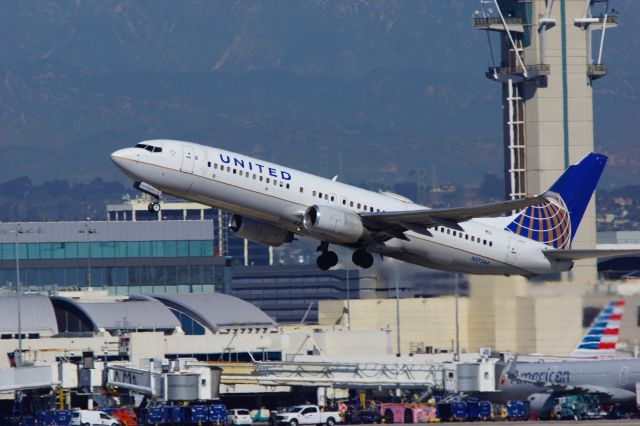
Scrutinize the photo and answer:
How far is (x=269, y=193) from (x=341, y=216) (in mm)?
3442

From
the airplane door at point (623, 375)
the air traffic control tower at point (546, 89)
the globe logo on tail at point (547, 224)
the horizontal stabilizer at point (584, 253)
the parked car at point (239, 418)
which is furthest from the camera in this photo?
the air traffic control tower at point (546, 89)

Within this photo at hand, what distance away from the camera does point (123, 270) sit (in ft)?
577

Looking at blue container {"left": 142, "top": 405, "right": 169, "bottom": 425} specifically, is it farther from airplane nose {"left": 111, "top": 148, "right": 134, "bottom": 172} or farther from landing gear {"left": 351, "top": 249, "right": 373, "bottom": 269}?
airplane nose {"left": 111, "top": 148, "right": 134, "bottom": 172}

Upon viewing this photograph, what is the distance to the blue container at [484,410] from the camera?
81438mm

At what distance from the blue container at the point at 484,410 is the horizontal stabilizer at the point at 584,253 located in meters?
10.9

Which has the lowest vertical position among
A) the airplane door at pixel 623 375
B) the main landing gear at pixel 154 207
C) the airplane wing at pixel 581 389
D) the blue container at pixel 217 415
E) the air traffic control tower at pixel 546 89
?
the blue container at pixel 217 415

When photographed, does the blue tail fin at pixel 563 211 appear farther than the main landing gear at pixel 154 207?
Yes

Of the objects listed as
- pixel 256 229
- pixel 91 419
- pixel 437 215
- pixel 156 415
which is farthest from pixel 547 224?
pixel 91 419

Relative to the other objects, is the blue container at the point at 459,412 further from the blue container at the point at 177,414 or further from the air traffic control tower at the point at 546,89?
the air traffic control tower at the point at 546,89

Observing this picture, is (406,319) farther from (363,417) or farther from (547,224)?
(547,224)

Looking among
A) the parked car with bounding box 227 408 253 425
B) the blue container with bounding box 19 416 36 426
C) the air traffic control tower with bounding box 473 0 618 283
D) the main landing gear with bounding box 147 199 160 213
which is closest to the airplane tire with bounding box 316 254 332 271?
the main landing gear with bounding box 147 199 160 213

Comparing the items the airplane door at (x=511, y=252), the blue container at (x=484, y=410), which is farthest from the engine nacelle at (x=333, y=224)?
the blue container at (x=484, y=410)

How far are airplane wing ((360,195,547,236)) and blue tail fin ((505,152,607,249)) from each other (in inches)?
317

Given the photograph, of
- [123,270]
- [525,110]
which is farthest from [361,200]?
[123,270]
